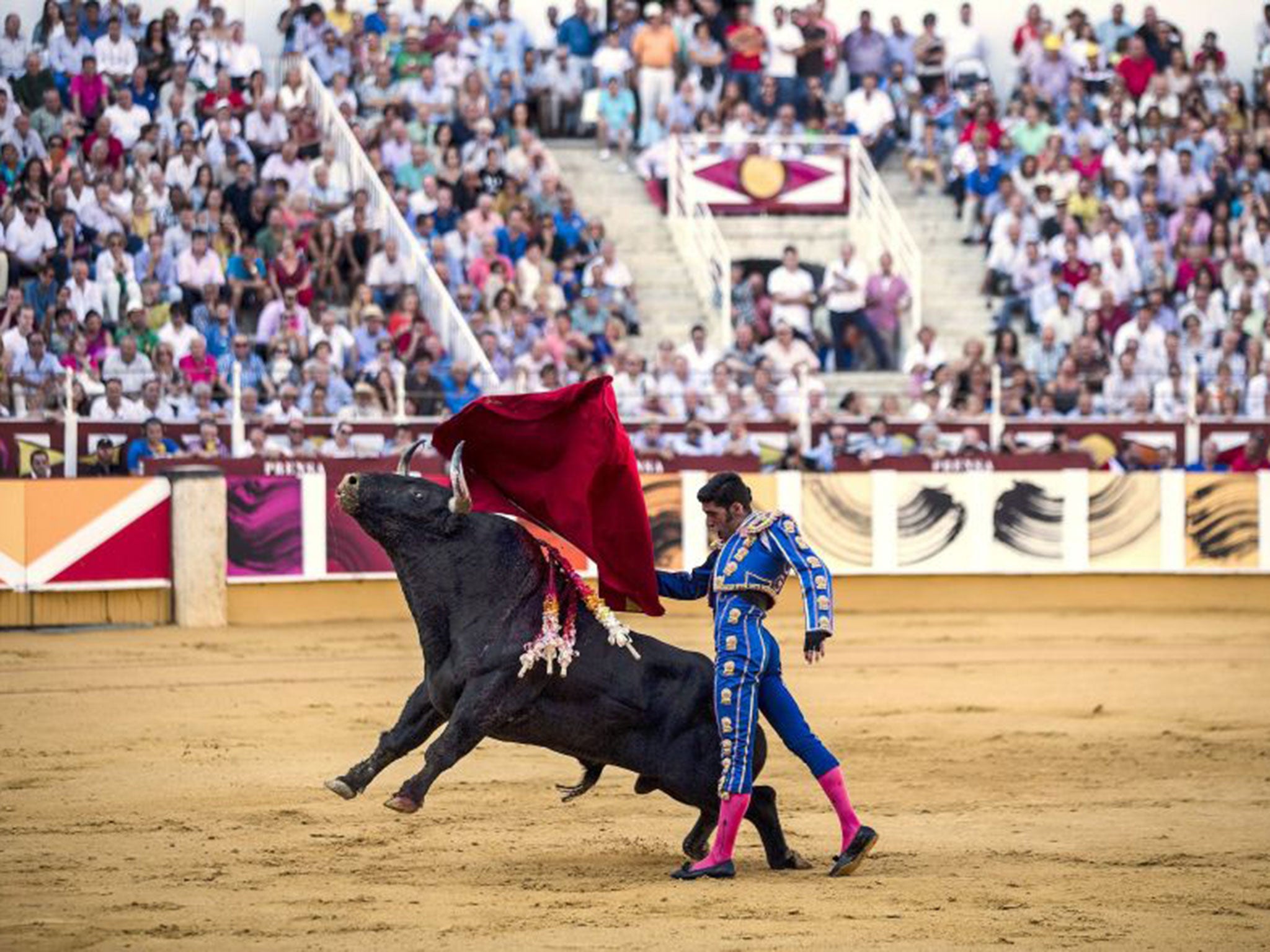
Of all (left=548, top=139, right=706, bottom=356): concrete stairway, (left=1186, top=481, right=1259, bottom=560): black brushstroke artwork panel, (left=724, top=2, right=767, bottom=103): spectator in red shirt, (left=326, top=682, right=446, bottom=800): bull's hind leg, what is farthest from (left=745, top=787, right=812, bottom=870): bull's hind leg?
(left=724, top=2, right=767, bottom=103): spectator in red shirt

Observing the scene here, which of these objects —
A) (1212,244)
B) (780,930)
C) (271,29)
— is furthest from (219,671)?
(1212,244)

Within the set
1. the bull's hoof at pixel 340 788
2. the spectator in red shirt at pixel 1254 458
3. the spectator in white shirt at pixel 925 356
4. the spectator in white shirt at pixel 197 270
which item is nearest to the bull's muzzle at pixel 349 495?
the bull's hoof at pixel 340 788

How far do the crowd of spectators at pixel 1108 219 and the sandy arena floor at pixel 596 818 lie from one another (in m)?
5.40

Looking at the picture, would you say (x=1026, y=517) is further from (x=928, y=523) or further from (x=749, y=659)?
(x=749, y=659)

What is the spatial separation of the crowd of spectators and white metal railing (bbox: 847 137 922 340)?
0.81 metres

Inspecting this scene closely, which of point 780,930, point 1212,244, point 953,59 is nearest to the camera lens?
point 780,930

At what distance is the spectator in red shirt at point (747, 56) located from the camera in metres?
25.0

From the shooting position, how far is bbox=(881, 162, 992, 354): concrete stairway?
24203 millimetres

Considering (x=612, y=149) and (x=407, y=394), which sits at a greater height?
(x=612, y=149)

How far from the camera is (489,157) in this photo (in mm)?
22531

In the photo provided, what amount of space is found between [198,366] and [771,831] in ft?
36.2

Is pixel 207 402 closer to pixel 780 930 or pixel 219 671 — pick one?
pixel 219 671

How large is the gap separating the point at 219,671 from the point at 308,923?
25.3 ft

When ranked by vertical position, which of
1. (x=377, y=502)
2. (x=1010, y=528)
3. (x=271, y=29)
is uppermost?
(x=271, y=29)
